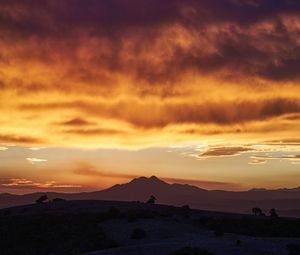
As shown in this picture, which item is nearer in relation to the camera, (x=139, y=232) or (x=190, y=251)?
(x=190, y=251)

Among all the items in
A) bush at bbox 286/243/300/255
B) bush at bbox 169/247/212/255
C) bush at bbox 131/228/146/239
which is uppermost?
bush at bbox 131/228/146/239

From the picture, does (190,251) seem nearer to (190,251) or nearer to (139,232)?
(190,251)

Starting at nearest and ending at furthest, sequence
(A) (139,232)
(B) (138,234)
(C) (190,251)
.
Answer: (C) (190,251)
(B) (138,234)
(A) (139,232)

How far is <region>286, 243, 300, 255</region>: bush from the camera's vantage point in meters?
37.7

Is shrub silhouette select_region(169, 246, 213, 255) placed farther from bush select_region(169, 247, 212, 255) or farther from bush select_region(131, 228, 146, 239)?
bush select_region(131, 228, 146, 239)

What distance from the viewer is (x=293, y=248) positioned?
127ft

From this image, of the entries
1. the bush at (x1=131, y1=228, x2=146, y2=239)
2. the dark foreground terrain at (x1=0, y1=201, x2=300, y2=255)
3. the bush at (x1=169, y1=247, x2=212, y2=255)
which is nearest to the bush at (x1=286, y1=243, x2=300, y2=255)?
the dark foreground terrain at (x1=0, y1=201, x2=300, y2=255)

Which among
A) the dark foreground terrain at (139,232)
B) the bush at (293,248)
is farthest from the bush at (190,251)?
the bush at (293,248)

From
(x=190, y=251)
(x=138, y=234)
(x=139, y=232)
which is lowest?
(x=190, y=251)

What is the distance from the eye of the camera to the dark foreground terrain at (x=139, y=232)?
125 feet

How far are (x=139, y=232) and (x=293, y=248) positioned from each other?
13.7 m

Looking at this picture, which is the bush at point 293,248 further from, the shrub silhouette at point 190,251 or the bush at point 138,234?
the bush at point 138,234

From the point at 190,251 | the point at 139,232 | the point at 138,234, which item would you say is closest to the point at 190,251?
the point at 190,251

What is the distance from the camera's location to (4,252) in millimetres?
48688
